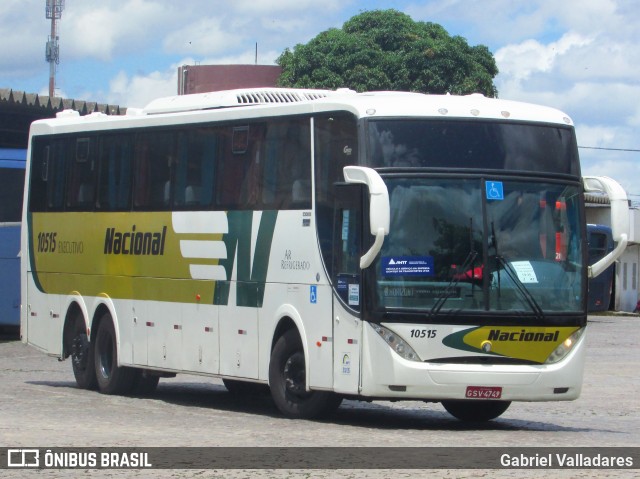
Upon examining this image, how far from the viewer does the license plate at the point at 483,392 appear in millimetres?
13617

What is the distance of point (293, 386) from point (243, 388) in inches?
149

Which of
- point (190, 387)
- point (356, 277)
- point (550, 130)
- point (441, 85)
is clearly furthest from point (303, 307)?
point (441, 85)

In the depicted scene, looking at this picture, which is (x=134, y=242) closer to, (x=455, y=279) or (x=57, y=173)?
(x=57, y=173)

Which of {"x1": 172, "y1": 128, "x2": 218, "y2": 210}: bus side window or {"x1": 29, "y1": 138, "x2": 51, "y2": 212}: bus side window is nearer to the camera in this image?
{"x1": 172, "y1": 128, "x2": 218, "y2": 210}: bus side window

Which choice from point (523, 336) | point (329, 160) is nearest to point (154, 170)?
point (329, 160)

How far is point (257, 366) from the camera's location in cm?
1559

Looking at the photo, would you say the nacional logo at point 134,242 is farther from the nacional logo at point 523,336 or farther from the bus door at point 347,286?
the nacional logo at point 523,336

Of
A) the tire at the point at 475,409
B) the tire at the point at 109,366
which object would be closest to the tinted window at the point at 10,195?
the tire at the point at 109,366

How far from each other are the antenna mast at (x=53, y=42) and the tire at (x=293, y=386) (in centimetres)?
8817

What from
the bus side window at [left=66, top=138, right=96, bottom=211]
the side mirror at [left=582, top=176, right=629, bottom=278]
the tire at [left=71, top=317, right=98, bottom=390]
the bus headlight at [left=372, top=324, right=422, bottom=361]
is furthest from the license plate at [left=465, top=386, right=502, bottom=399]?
the bus side window at [left=66, top=138, right=96, bottom=211]

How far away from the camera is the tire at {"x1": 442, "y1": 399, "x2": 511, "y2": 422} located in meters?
15.2

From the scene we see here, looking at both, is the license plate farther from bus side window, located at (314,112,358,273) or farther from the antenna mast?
the antenna mast

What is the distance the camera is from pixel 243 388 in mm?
18609

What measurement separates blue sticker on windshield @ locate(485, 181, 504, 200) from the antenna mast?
8952cm
